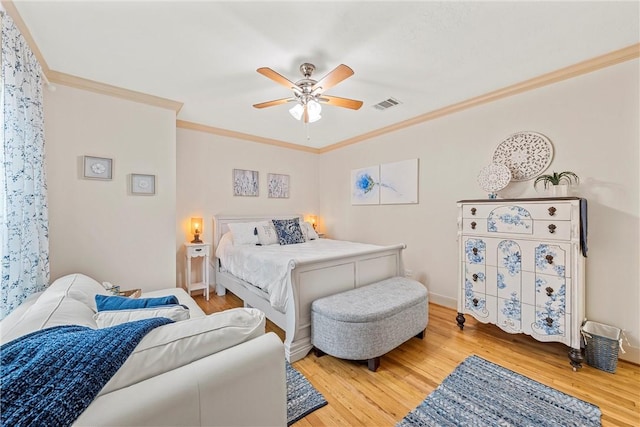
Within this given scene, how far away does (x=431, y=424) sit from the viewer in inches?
61.0

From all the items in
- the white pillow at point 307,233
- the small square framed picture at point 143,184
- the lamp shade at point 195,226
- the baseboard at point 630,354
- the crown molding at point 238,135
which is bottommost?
the baseboard at point 630,354

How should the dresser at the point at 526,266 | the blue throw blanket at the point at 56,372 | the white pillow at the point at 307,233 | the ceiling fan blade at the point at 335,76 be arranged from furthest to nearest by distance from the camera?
1. the white pillow at the point at 307,233
2. the dresser at the point at 526,266
3. the ceiling fan blade at the point at 335,76
4. the blue throw blanket at the point at 56,372

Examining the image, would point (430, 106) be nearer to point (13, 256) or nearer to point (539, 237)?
point (539, 237)

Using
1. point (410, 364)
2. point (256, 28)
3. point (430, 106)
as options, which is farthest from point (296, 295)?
point (430, 106)

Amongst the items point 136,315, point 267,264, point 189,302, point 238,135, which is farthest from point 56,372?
point 238,135

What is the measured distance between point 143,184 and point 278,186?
2.19m

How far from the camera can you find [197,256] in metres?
3.65

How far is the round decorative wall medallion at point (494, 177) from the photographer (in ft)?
8.58

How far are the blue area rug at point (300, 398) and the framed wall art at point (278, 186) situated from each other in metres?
3.16

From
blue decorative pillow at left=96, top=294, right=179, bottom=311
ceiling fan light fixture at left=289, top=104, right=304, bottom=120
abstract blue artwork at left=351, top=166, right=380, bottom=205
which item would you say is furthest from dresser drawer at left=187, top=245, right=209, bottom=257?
abstract blue artwork at left=351, top=166, right=380, bottom=205

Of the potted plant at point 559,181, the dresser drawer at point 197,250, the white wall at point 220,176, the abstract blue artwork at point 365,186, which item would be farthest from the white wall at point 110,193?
the potted plant at point 559,181

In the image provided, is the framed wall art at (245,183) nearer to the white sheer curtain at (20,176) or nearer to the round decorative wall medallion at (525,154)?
the white sheer curtain at (20,176)

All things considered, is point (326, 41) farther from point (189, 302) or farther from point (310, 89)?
point (189, 302)

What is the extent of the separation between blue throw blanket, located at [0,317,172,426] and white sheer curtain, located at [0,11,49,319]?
1.24 meters
